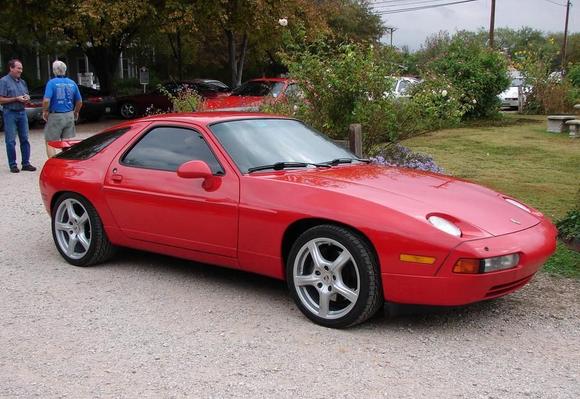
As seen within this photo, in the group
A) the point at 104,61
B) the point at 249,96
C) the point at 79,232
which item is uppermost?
the point at 104,61

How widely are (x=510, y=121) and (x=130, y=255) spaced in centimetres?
1632

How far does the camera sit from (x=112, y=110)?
22.8 meters

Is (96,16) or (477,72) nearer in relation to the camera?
(96,16)

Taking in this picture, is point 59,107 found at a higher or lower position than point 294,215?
higher

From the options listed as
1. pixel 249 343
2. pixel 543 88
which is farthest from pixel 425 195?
pixel 543 88

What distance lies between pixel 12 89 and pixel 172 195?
673 cm

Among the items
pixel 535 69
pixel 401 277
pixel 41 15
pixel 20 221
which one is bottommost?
pixel 20 221

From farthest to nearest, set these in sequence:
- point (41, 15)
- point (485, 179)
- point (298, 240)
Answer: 1. point (41, 15)
2. point (485, 179)
3. point (298, 240)

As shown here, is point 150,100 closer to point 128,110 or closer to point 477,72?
point 128,110

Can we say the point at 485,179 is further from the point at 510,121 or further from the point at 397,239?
→ the point at 510,121

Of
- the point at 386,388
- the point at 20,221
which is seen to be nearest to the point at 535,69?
the point at 20,221

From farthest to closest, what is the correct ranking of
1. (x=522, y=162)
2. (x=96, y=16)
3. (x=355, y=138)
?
(x=96, y=16) → (x=522, y=162) → (x=355, y=138)

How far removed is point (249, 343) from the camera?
3918 millimetres

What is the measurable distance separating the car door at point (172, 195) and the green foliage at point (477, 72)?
15.5 m
